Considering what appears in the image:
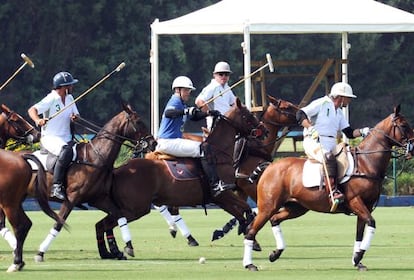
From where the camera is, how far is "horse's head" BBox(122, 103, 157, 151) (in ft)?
59.4

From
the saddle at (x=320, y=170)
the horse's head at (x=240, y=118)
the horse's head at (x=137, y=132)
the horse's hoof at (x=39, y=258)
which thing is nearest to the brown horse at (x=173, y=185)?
the horse's head at (x=240, y=118)

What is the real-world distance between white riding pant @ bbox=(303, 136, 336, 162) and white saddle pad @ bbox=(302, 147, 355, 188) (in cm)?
12

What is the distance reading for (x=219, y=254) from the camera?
18.1 meters

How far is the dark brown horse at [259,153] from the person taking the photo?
65.1 feet

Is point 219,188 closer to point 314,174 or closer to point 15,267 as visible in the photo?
point 314,174

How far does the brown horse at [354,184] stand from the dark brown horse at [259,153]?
2.65 m

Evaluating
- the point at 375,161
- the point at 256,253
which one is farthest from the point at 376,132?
the point at 256,253

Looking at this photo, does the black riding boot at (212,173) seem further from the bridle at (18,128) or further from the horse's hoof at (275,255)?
the bridle at (18,128)

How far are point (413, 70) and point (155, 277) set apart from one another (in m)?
38.5

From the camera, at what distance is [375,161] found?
16953 millimetres

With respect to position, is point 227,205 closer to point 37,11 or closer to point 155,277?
point 155,277

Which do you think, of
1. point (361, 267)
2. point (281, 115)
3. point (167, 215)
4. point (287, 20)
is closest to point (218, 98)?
point (281, 115)

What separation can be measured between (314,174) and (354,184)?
460 millimetres

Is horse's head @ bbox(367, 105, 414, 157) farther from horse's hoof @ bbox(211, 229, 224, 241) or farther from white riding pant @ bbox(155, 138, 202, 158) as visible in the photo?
horse's hoof @ bbox(211, 229, 224, 241)
